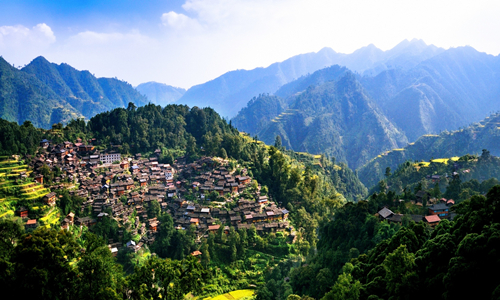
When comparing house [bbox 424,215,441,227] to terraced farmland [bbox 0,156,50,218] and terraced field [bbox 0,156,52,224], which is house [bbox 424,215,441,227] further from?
terraced farmland [bbox 0,156,50,218]

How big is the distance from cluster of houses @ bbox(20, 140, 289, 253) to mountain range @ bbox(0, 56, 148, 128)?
93.0 meters

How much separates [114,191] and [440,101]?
193 m

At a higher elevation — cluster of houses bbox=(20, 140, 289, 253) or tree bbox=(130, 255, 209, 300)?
cluster of houses bbox=(20, 140, 289, 253)

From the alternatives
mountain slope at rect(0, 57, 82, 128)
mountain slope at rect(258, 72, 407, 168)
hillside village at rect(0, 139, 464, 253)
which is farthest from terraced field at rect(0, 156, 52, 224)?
mountain slope at rect(258, 72, 407, 168)

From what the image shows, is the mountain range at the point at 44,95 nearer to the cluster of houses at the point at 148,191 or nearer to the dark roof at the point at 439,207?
the cluster of houses at the point at 148,191

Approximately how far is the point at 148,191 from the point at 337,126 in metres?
135

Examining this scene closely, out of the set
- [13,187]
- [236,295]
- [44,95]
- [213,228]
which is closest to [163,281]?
[236,295]

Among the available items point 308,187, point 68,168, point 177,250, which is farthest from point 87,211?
point 308,187

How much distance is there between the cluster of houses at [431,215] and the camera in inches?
1155

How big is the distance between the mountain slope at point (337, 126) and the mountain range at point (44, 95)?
94958 mm

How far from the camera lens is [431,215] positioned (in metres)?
31.2

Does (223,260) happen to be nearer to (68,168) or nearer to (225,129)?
(68,168)

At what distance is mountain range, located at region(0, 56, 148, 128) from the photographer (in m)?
124

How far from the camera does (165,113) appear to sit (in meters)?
64.6
